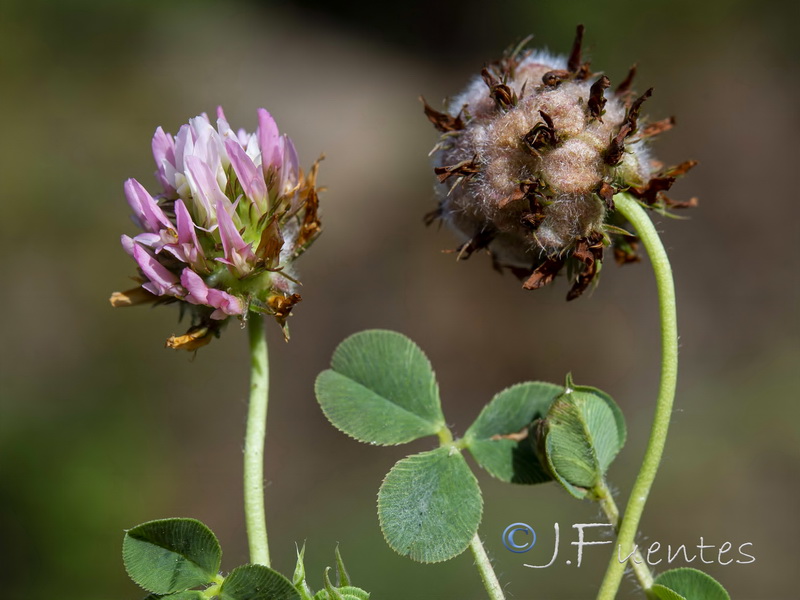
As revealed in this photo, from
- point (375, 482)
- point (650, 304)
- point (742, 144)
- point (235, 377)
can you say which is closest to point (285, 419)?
point (235, 377)

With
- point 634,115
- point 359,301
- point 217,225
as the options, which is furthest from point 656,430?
point 359,301

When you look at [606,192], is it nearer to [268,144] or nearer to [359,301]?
[268,144]

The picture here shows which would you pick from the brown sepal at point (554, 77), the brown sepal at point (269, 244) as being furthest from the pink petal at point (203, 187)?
the brown sepal at point (554, 77)

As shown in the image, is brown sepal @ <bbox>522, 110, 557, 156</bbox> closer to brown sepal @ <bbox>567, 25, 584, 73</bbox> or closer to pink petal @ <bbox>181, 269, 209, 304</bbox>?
brown sepal @ <bbox>567, 25, 584, 73</bbox>

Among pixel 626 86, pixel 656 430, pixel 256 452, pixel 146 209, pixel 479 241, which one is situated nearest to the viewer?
pixel 656 430

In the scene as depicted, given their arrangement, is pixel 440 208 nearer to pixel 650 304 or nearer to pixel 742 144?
pixel 650 304

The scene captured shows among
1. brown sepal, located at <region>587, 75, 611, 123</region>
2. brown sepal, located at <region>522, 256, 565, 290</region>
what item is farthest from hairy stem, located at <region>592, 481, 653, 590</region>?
brown sepal, located at <region>587, 75, 611, 123</region>
